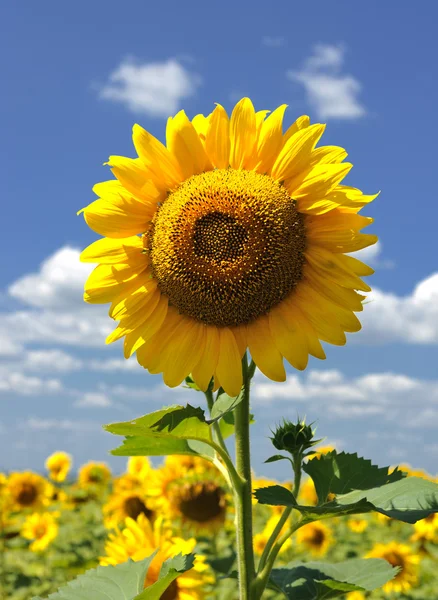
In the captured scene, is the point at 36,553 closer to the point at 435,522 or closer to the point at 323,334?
the point at 435,522

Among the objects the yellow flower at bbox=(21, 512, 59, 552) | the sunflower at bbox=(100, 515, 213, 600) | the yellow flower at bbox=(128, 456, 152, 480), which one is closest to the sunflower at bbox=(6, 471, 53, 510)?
the yellow flower at bbox=(21, 512, 59, 552)

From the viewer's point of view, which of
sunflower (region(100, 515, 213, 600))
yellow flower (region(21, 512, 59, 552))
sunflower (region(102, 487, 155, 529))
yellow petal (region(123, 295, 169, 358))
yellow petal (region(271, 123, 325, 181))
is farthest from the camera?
yellow flower (region(21, 512, 59, 552))

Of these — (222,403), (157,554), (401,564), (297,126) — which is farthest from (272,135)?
(401,564)

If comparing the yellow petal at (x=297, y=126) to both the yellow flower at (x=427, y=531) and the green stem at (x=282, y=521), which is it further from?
the yellow flower at (x=427, y=531)

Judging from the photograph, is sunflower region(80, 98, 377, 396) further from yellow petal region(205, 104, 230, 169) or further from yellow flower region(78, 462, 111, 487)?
yellow flower region(78, 462, 111, 487)

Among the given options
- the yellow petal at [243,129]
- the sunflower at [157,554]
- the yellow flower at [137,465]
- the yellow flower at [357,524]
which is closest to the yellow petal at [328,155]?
the yellow petal at [243,129]

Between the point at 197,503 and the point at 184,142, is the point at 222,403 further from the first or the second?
the point at 197,503
